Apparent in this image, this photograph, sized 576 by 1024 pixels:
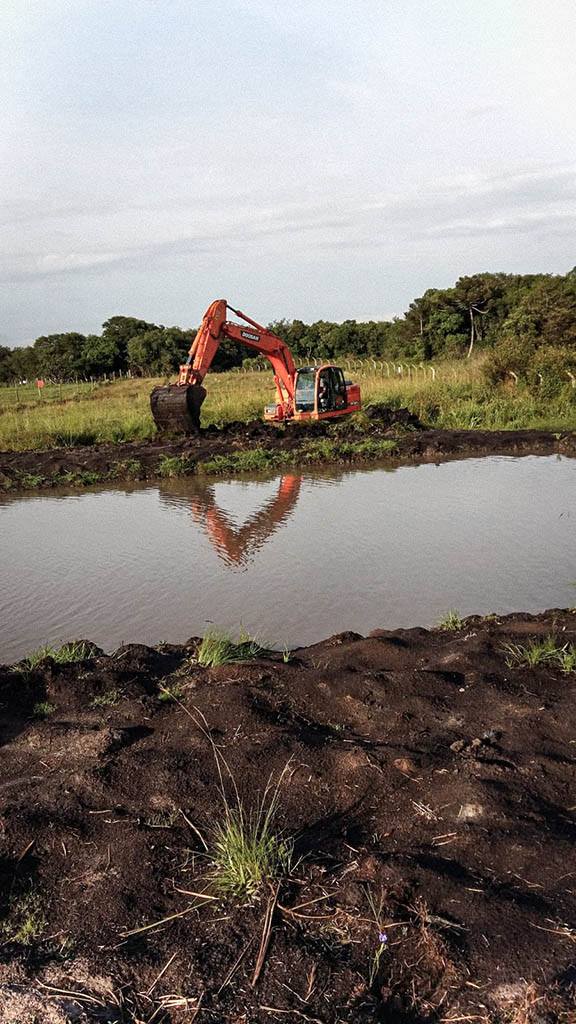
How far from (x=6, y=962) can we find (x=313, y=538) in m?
7.58

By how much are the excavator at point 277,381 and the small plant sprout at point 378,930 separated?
59.3 ft

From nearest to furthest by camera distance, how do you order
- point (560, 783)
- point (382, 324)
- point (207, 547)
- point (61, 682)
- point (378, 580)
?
1. point (560, 783)
2. point (61, 682)
3. point (378, 580)
4. point (207, 547)
5. point (382, 324)

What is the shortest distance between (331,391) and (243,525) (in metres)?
12.2

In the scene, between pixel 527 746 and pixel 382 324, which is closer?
pixel 527 746

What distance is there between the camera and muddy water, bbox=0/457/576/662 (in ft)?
23.3

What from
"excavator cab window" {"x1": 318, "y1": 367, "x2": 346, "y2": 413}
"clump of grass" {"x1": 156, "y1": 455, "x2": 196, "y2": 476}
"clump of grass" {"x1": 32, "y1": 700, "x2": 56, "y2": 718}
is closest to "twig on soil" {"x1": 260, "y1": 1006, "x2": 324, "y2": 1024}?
"clump of grass" {"x1": 32, "y1": 700, "x2": 56, "y2": 718}

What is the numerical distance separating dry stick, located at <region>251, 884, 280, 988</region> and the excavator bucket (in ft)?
59.1

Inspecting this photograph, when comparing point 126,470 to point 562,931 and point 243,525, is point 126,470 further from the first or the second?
point 562,931

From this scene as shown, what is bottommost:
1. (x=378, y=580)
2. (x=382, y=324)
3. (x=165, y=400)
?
(x=378, y=580)

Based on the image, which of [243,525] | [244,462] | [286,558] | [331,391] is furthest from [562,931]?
[331,391]

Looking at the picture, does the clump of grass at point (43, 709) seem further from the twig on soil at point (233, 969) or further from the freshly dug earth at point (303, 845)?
the twig on soil at point (233, 969)

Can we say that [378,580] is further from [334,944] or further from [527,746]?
[334,944]

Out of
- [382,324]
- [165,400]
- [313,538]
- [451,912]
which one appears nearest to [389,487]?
[313,538]

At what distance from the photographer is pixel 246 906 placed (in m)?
2.88
